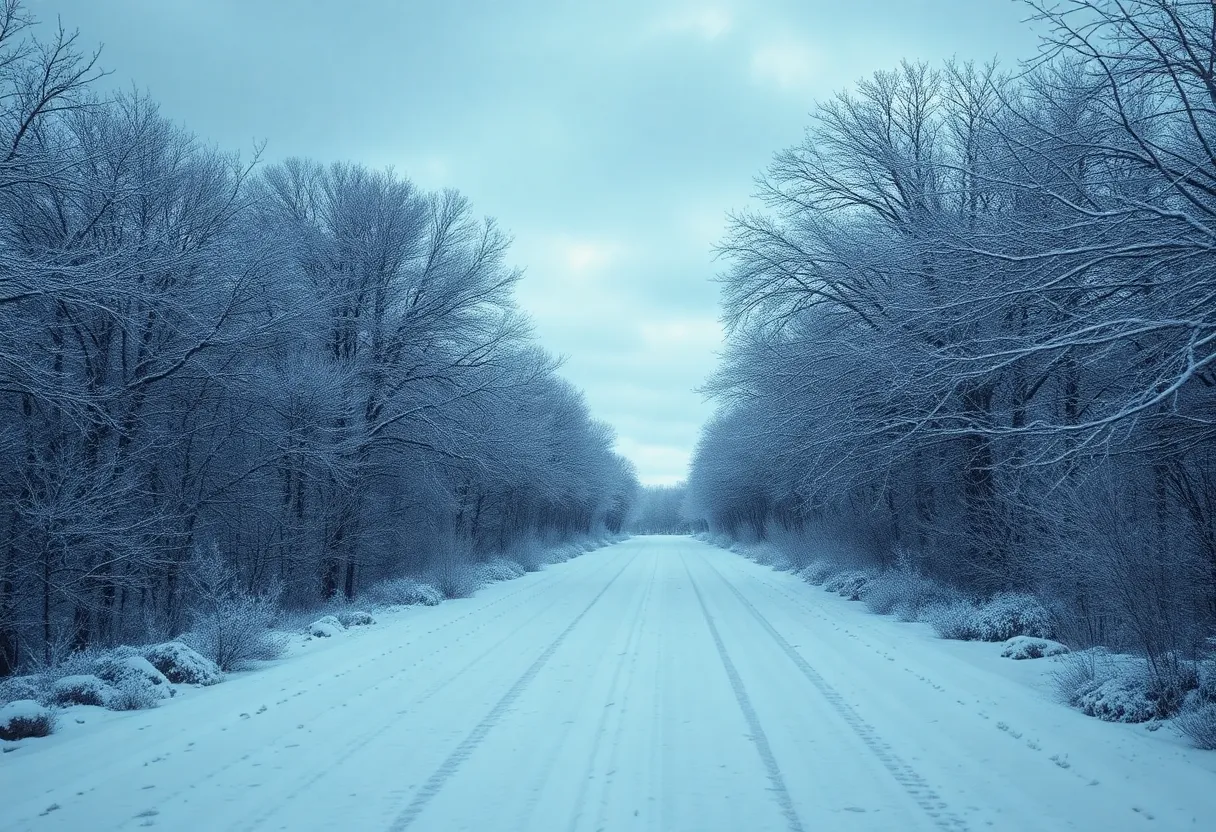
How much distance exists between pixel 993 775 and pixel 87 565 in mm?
11821

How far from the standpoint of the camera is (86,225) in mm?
11547

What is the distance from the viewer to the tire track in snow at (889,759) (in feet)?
16.8

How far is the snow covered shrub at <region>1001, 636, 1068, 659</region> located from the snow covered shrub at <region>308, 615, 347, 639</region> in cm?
1072

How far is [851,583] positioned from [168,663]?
16.8 m

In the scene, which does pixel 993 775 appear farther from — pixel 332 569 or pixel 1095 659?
pixel 332 569

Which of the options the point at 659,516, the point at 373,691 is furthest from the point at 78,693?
the point at 659,516

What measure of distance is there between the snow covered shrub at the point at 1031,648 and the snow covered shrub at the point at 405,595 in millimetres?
13116

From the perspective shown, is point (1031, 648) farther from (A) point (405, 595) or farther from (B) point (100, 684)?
(A) point (405, 595)

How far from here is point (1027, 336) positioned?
8.22 m

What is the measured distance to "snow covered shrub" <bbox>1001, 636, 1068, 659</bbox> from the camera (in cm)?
1105

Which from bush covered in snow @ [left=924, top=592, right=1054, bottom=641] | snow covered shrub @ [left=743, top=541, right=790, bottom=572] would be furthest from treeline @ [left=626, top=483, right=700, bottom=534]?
bush covered in snow @ [left=924, top=592, right=1054, bottom=641]

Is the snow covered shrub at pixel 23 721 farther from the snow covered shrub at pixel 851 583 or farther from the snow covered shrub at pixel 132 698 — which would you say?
the snow covered shrub at pixel 851 583

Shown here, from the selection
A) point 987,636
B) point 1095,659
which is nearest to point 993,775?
point 1095,659

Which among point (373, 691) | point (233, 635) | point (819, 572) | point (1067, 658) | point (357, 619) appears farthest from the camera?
point (819, 572)
